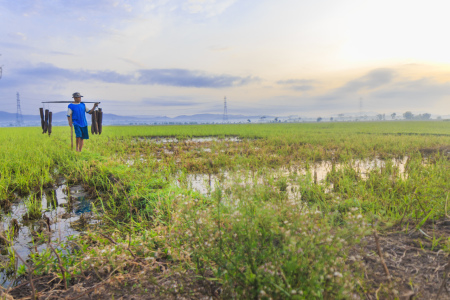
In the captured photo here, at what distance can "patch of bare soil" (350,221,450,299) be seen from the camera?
1.87 meters

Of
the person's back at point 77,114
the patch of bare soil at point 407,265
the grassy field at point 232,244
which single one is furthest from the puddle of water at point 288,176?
the person's back at point 77,114

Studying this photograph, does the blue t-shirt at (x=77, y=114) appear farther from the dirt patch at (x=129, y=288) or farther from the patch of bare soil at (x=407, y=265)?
the patch of bare soil at (x=407, y=265)

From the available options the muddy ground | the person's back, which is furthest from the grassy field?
the person's back

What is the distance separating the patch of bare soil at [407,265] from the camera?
1.87m

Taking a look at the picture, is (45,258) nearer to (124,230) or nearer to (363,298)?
A: (124,230)

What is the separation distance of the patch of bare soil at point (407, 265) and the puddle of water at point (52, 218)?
119 inches

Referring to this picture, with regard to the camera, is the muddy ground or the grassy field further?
the muddy ground

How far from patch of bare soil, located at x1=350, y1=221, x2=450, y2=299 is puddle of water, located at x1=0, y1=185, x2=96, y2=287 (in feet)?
9.88

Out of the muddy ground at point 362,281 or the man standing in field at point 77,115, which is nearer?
the muddy ground at point 362,281

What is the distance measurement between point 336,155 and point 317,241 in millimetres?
8013

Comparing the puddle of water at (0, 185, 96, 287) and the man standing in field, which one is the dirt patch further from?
the man standing in field

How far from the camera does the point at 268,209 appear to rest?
1.76m

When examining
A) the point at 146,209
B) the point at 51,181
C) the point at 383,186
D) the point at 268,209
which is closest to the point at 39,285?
the point at 146,209

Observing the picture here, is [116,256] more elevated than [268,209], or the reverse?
[268,209]
